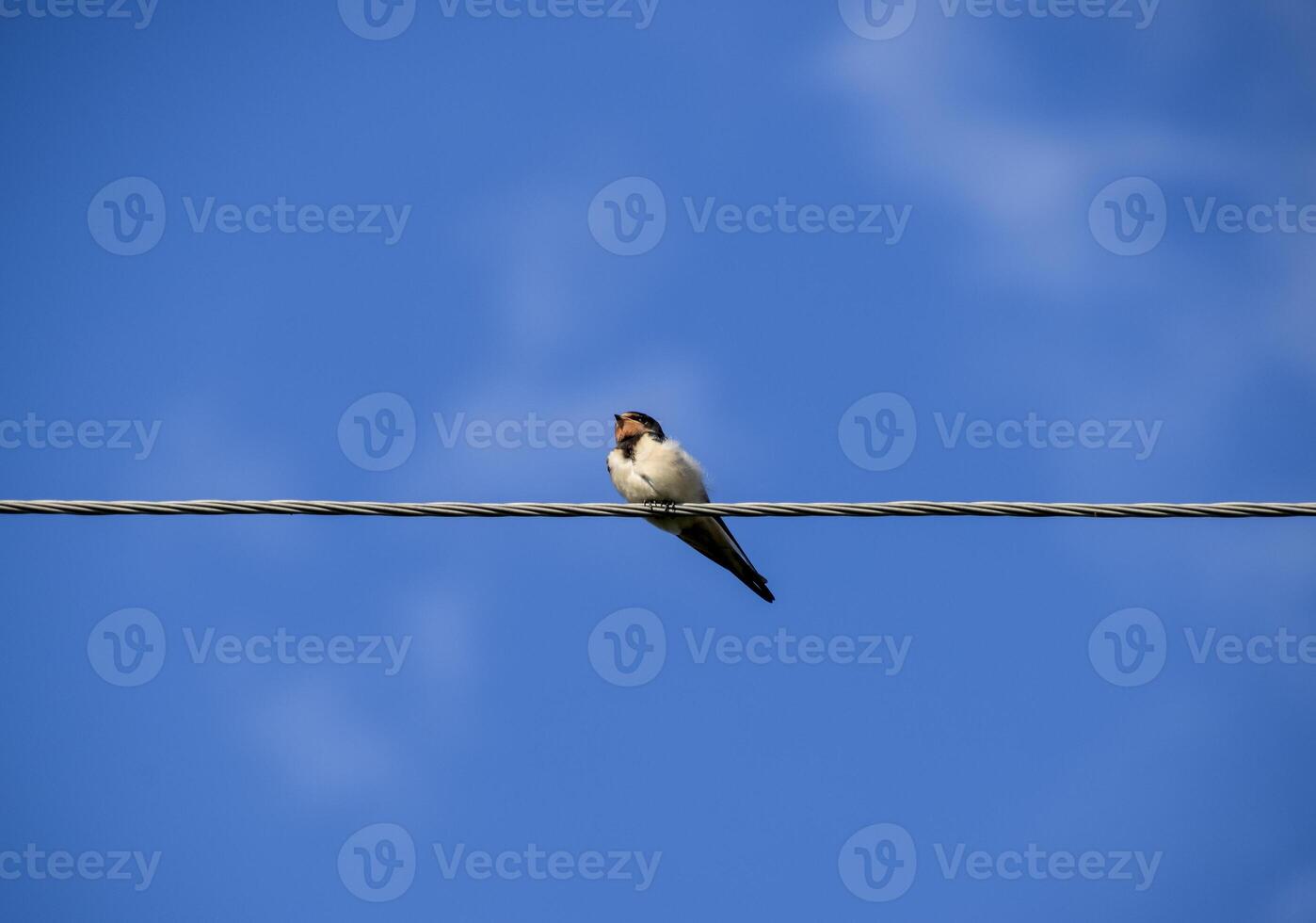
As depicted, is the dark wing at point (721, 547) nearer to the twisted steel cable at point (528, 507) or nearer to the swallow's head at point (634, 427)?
the swallow's head at point (634, 427)

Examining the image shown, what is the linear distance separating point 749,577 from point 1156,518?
343cm

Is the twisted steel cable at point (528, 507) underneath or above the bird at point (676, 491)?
underneath

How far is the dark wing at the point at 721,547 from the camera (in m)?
9.15

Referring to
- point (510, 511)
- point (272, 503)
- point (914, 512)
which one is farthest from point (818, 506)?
point (272, 503)

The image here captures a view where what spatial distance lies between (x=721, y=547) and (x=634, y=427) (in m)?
1.12

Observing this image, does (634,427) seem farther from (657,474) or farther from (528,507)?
(528,507)

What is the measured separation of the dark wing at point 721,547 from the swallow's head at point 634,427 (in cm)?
76

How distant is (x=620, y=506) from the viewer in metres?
6.80

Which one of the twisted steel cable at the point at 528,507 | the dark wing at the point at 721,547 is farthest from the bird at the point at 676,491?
the twisted steel cable at the point at 528,507

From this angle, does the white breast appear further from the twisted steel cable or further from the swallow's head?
the twisted steel cable

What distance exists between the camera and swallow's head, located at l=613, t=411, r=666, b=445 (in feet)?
32.0

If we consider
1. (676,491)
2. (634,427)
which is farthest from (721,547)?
(634,427)

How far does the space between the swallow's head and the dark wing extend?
76cm

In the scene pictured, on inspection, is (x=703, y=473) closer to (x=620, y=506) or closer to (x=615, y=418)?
(x=615, y=418)
